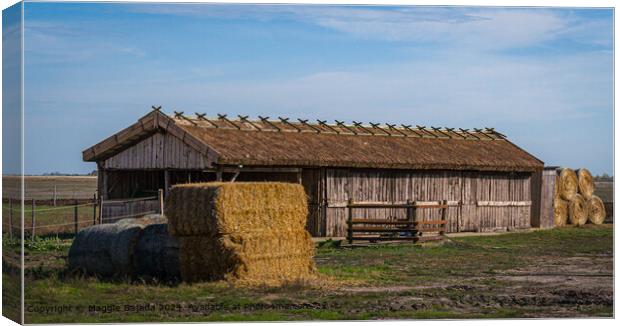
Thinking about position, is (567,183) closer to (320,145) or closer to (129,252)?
(320,145)

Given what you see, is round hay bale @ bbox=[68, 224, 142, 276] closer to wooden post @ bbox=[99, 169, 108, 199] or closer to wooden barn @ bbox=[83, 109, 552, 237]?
wooden barn @ bbox=[83, 109, 552, 237]

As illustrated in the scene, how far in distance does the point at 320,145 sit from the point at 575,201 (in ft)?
39.5

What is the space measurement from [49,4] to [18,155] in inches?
79.2

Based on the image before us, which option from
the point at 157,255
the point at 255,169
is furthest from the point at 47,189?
the point at 157,255

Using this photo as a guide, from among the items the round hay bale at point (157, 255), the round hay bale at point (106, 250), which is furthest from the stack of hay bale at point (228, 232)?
the round hay bale at point (106, 250)

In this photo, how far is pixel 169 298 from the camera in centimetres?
1520

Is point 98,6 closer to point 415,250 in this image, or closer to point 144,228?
point 144,228

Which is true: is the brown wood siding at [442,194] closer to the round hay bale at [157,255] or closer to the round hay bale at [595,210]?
the round hay bale at [595,210]

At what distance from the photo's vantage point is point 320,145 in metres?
30.2

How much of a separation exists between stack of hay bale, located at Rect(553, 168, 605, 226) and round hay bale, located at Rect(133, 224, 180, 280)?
22458 millimetres

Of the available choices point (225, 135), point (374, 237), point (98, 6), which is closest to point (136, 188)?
point (225, 135)

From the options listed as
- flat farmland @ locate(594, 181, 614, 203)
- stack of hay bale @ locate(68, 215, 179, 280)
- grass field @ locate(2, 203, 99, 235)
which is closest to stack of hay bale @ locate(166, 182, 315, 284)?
stack of hay bale @ locate(68, 215, 179, 280)

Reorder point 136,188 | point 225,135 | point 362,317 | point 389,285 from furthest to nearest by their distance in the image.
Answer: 1. point 136,188
2. point 225,135
3. point 389,285
4. point 362,317

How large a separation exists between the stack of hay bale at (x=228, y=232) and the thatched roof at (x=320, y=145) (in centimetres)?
941
